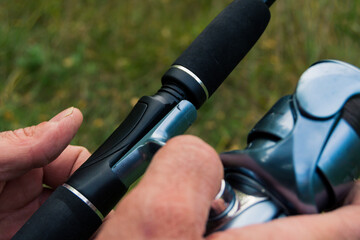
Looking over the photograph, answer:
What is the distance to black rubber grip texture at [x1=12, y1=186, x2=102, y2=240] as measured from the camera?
71 cm

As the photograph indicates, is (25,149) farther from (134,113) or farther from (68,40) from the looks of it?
(68,40)

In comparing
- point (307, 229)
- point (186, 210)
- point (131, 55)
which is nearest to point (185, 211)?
point (186, 210)

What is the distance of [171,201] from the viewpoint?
53 centimetres

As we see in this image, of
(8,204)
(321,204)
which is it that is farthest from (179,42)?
(321,204)

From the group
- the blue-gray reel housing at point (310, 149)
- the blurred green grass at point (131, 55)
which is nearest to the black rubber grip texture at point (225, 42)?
the blue-gray reel housing at point (310, 149)

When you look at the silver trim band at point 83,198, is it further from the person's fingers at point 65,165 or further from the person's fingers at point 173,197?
the person's fingers at point 65,165

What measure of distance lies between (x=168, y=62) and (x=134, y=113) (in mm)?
1191

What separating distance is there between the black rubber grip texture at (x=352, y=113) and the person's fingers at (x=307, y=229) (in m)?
0.12

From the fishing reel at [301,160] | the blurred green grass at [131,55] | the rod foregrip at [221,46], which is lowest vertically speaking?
the blurred green grass at [131,55]

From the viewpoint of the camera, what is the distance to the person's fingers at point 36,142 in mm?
933

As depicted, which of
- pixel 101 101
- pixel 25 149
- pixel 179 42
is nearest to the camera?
pixel 25 149

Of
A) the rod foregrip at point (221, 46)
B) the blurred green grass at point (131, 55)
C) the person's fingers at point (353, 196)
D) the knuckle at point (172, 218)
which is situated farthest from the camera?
the blurred green grass at point (131, 55)

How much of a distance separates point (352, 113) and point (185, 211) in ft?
0.87

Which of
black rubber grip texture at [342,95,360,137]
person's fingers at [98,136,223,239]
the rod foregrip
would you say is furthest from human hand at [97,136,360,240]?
the rod foregrip
